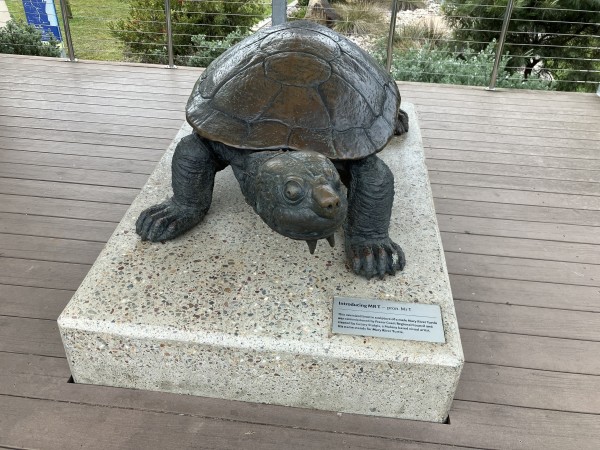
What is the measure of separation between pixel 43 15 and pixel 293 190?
5269mm

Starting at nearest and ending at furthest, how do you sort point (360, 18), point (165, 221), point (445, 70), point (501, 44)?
point (165, 221)
point (501, 44)
point (445, 70)
point (360, 18)

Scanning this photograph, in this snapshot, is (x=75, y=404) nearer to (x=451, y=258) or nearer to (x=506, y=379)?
(x=506, y=379)

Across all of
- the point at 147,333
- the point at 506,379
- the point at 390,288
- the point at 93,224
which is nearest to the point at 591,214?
the point at 506,379

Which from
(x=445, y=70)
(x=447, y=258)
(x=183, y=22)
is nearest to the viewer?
(x=447, y=258)

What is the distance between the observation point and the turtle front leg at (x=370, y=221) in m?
1.88

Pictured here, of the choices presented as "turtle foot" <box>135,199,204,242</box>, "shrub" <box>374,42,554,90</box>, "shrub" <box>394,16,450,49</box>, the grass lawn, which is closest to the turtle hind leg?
"turtle foot" <box>135,199,204,242</box>

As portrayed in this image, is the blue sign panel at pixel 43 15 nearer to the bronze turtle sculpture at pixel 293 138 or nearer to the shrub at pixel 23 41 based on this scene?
the shrub at pixel 23 41

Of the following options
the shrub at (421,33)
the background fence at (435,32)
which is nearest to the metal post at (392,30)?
the background fence at (435,32)

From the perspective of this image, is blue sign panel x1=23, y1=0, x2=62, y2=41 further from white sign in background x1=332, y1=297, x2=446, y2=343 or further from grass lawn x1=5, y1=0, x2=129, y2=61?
white sign in background x1=332, y1=297, x2=446, y2=343

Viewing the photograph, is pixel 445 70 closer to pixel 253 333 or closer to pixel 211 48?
pixel 211 48

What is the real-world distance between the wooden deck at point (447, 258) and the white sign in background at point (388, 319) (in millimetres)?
285

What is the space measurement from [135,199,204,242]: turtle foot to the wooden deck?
415 millimetres

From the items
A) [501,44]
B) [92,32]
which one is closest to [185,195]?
[501,44]

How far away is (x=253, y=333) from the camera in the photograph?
1653mm
